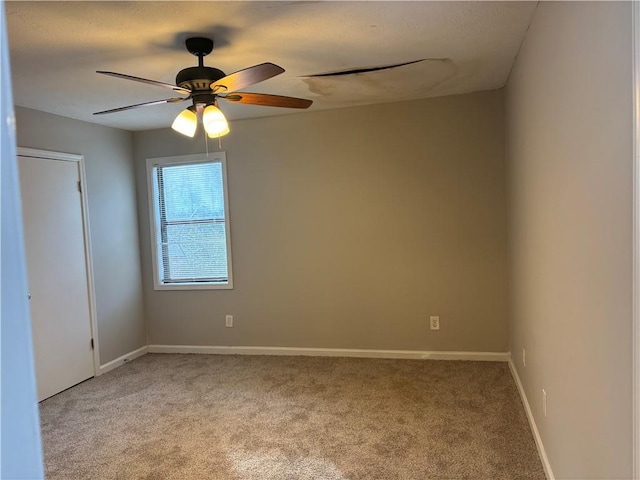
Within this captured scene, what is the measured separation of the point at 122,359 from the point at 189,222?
1525mm

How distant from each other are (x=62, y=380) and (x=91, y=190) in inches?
67.3

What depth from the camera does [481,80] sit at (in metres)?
3.47

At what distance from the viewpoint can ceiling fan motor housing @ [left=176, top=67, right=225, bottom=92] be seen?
231 centimetres

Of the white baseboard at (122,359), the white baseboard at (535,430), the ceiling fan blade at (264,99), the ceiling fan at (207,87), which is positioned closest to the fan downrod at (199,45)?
the ceiling fan at (207,87)

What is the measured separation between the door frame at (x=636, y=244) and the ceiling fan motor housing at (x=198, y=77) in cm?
186

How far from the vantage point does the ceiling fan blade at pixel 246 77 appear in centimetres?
205

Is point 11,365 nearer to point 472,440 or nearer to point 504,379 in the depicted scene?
A: point 472,440

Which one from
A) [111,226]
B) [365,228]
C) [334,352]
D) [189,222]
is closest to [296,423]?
[334,352]

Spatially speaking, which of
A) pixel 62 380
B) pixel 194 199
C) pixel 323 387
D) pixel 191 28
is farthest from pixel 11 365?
pixel 194 199

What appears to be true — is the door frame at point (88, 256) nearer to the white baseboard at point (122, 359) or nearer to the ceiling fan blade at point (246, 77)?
the white baseboard at point (122, 359)

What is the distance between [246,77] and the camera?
219 cm

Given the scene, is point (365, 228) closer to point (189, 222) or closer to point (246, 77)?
point (189, 222)

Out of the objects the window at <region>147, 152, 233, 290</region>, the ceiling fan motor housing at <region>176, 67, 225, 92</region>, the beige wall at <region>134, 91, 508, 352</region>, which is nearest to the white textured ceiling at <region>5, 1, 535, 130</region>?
the ceiling fan motor housing at <region>176, 67, 225, 92</region>

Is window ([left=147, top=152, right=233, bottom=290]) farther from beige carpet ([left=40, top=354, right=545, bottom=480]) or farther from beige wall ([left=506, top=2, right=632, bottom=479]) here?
beige wall ([left=506, top=2, right=632, bottom=479])
